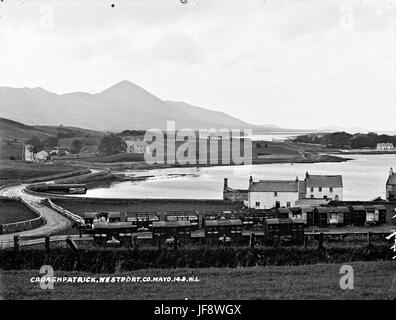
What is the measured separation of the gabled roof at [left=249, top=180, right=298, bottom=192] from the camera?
26.2 ft

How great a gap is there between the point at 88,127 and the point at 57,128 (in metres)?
0.61

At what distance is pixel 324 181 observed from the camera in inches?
310

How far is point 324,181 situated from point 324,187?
6.4 inches

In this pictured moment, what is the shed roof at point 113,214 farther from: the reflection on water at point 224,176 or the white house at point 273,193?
the white house at point 273,193

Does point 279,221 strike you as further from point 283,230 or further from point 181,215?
point 181,215

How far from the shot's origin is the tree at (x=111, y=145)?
847 cm

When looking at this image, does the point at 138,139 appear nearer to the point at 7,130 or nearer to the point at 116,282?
the point at 7,130

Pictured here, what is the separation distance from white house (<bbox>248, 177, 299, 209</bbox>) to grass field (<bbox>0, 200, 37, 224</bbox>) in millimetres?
4240

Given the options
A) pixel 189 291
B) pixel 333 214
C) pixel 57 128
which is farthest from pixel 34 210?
pixel 333 214

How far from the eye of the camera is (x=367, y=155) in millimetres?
7570

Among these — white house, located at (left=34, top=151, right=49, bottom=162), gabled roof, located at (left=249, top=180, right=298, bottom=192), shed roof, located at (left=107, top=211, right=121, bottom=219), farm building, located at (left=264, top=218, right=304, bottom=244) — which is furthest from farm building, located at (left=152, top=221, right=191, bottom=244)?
white house, located at (left=34, top=151, right=49, bottom=162)

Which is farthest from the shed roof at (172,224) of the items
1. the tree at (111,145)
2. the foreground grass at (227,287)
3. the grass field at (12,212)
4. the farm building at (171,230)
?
the grass field at (12,212)

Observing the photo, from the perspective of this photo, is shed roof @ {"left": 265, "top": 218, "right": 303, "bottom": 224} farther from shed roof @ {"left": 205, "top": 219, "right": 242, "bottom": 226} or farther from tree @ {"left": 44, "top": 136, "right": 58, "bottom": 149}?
tree @ {"left": 44, "top": 136, "right": 58, "bottom": 149}

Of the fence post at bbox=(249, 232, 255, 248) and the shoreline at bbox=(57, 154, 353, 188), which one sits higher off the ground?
the shoreline at bbox=(57, 154, 353, 188)
